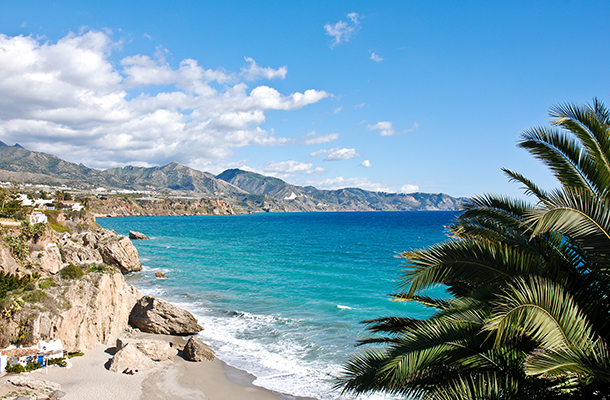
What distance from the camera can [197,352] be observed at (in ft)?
55.2

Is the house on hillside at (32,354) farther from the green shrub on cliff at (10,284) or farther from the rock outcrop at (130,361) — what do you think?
the green shrub on cliff at (10,284)

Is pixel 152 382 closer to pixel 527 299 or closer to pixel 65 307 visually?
pixel 65 307

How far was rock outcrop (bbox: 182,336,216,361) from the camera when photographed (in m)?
16.7

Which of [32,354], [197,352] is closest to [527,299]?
[197,352]

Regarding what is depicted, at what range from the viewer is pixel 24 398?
37.3 ft

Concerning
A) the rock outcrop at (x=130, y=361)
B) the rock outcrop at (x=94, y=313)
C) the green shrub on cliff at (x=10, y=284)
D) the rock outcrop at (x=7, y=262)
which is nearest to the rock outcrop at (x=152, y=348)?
the rock outcrop at (x=130, y=361)

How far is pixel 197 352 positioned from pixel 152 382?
9.03ft

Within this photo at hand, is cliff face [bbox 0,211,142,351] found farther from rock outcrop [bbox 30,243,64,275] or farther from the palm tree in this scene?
the palm tree

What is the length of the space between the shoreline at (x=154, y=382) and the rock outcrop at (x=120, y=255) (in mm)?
25434

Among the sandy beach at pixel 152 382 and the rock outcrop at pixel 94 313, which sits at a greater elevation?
the rock outcrop at pixel 94 313

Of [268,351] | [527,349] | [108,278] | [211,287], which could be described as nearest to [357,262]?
[211,287]

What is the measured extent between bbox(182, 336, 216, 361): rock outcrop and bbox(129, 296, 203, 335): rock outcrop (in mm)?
3559

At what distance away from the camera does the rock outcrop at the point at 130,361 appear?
15.0 m

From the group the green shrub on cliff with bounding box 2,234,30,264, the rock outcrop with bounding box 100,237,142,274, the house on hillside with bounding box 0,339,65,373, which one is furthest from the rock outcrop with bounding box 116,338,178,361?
the rock outcrop with bounding box 100,237,142,274
